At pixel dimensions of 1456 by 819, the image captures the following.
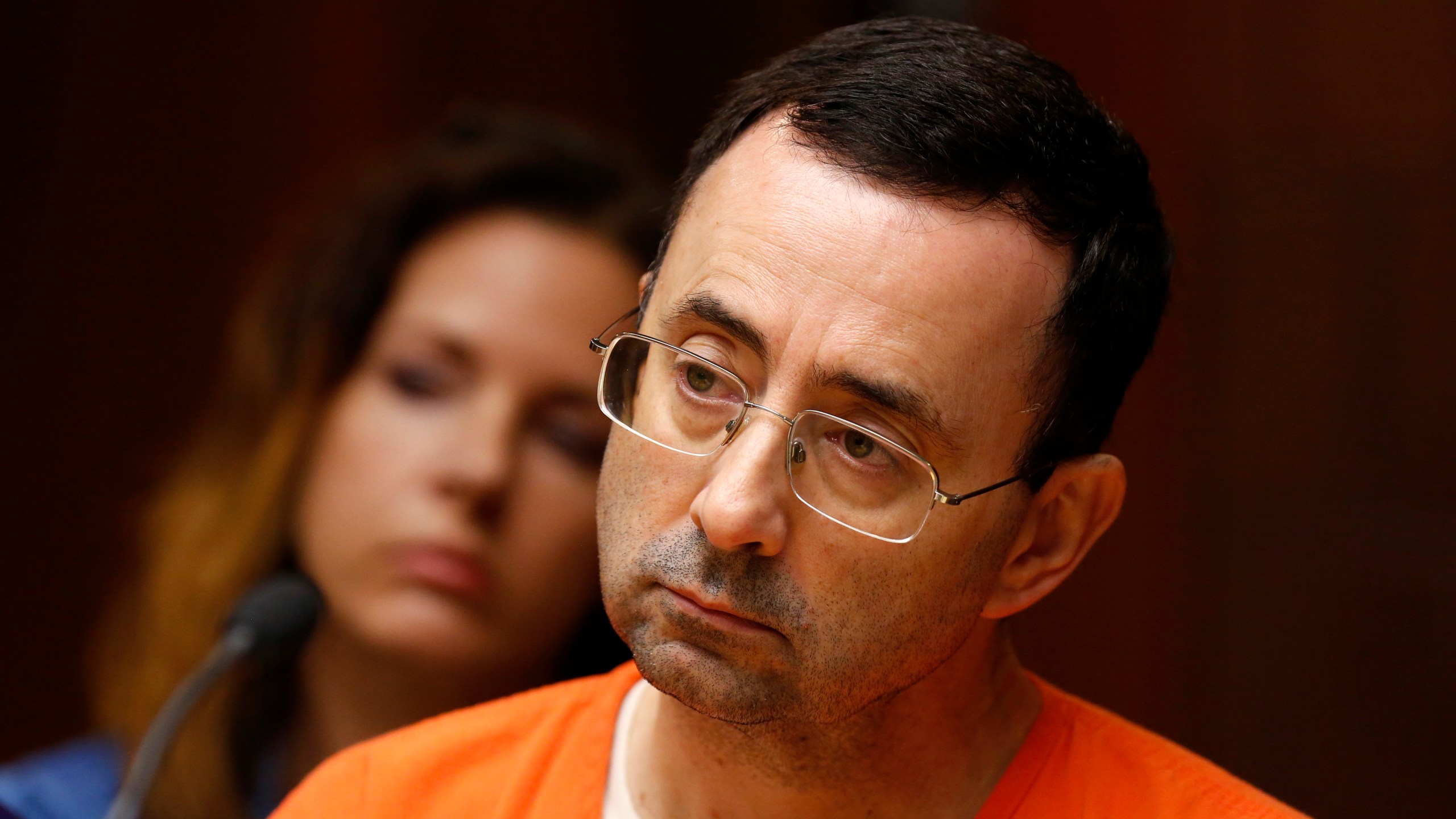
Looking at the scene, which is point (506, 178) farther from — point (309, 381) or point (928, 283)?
point (928, 283)

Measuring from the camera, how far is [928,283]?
38.8 inches

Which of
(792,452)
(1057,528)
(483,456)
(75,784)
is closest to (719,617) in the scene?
(792,452)

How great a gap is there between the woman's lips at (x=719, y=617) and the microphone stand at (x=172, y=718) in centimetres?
78

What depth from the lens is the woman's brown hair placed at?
6.29 ft

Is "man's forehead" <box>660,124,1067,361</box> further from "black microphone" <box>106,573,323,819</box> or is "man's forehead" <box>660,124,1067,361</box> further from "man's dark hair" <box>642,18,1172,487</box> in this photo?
"black microphone" <box>106,573,323,819</box>

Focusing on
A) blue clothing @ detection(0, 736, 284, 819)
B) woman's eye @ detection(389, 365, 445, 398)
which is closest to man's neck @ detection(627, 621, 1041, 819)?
woman's eye @ detection(389, 365, 445, 398)

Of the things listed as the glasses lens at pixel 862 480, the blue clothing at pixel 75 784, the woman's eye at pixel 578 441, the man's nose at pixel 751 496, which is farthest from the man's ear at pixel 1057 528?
the blue clothing at pixel 75 784

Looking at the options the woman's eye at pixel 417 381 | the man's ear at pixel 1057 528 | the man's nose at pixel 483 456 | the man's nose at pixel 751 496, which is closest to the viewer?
the man's nose at pixel 751 496

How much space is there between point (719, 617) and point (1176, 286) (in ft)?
4.02

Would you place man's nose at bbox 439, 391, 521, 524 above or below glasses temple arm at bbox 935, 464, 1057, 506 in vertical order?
below

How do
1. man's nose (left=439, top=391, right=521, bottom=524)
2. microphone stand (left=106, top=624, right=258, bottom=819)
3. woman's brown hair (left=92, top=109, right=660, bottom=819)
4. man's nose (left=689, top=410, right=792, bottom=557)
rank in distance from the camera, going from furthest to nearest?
1. woman's brown hair (left=92, top=109, right=660, bottom=819)
2. man's nose (left=439, top=391, right=521, bottom=524)
3. microphone stand (left=106, top=624, right=258, bottom=819)
4. man's nose (left=689, top=410, right=792, bottom=557)

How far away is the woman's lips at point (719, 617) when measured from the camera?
986mm

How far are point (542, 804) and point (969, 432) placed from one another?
0.58m

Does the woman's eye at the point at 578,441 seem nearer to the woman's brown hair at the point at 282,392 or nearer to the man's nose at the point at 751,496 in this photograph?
the woman's brown hair at the point at 282,392
